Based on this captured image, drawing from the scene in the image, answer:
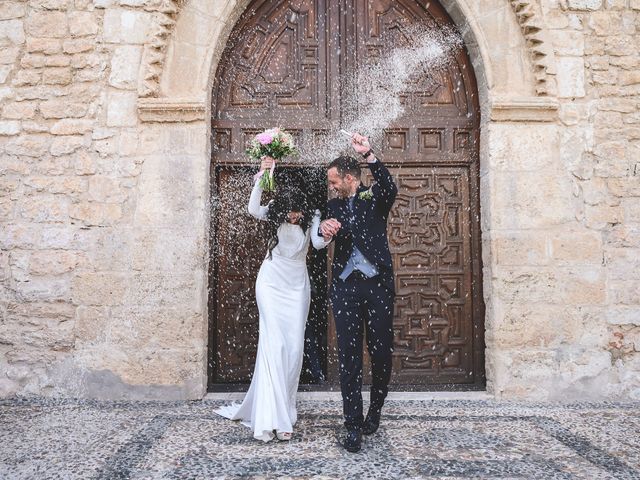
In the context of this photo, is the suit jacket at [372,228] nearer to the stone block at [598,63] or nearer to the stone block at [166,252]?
the stone block at [166,252]

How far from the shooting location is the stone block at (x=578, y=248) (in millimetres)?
4273

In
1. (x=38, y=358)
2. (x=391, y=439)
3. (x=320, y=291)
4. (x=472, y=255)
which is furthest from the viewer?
(x=320, y=291)

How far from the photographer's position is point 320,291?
16.5 ft

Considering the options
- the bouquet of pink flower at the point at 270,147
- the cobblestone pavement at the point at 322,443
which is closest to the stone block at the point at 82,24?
the bouquet of pink flower at the point at 270,147

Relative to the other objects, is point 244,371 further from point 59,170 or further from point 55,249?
point 59,170

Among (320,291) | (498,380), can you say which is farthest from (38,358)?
(498,380)

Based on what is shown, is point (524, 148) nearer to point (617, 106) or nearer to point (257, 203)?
point (617, 106)

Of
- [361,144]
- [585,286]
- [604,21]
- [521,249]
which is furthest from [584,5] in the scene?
[361,144]

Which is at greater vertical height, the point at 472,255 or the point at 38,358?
the point at 472,255

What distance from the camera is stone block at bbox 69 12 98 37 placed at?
4.36 m

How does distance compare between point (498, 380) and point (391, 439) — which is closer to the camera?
point (391, 439)

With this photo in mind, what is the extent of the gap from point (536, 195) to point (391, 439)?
239 cm

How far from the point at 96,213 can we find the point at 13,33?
1.69 meters

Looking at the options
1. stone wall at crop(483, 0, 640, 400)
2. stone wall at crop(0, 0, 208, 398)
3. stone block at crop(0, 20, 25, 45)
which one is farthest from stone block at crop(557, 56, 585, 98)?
stone block at crop(0, 20, 25, 45)
